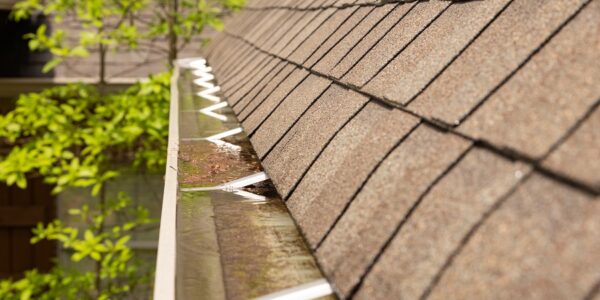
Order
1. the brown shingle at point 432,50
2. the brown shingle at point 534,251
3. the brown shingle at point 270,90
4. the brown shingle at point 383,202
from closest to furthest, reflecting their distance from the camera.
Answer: the brown shingle at point 534,251 < the brown shingle at point 383,202 < the brown shingle at point 432,50 < the brown shingle at point 270,90

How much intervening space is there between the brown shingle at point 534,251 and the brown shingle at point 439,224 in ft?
0.13

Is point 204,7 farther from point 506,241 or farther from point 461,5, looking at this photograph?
point 506,241

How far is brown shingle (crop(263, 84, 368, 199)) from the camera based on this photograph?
181 cm

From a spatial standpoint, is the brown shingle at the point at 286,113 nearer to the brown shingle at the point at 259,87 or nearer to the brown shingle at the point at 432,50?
the brown shingle at the point at 432,50

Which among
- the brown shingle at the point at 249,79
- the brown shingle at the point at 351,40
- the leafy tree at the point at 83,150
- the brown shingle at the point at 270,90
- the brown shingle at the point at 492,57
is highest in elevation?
the brown shingle at the point at 492,57

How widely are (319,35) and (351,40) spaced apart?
529 millimetres

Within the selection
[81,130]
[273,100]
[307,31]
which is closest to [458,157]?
[273,100]

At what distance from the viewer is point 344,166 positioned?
1549 mm

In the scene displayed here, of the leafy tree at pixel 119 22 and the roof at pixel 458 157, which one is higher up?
the roof at pixel 458 157

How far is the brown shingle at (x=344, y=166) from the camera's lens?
1.43 metres

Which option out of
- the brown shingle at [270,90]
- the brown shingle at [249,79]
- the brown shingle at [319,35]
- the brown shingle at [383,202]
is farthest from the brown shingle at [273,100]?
the brown shingle at [383,202]

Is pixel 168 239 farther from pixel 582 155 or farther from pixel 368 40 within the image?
pixel 582 155

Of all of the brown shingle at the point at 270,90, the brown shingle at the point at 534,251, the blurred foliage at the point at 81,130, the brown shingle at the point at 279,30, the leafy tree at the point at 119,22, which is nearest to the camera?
the brown shingle at the point at 534,251

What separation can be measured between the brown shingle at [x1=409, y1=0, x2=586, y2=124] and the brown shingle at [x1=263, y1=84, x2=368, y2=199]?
37 centimetres
